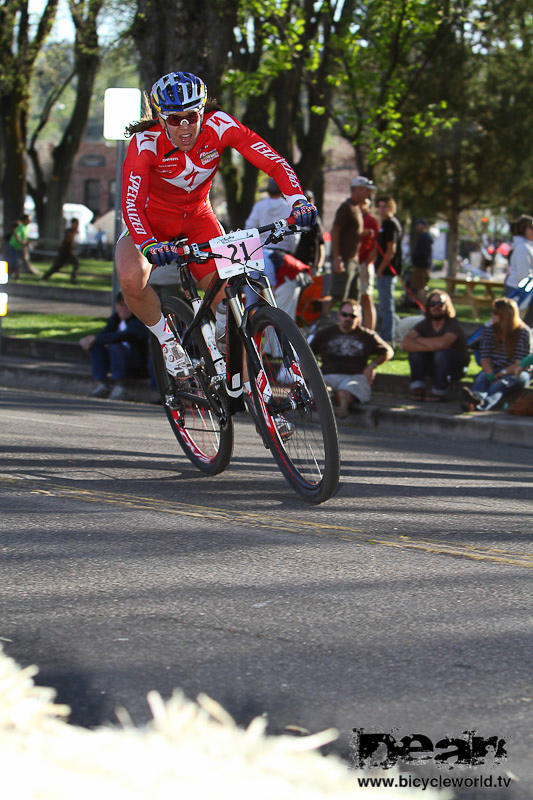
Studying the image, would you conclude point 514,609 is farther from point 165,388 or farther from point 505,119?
point 505,119

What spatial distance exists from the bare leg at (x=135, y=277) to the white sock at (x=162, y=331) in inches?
3.6

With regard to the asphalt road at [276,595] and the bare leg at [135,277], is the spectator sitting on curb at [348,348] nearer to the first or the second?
the asphalt road at [276,595]

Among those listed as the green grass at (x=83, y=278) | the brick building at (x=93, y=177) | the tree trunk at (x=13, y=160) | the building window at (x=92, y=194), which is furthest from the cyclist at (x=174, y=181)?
Result: the building window at (x=92, y=194)

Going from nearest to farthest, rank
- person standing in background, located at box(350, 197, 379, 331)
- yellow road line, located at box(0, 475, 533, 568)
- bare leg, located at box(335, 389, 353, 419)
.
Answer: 1. yellow road line, located at box(0, 475, 533, 568)
2. bare leg, located at box(335, 389, 353, 419)
3. person standing in background, located at box(350, 197, 379, 331)

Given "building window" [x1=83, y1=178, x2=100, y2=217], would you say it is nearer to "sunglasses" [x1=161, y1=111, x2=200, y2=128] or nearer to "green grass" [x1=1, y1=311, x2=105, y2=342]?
"green grass" [x1=1, y1=311, x2=105, y2=342]

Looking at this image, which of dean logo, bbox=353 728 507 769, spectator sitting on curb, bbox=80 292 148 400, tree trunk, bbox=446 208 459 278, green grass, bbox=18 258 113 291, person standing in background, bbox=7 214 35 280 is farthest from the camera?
tree trunk, bbox=446 208 459 278

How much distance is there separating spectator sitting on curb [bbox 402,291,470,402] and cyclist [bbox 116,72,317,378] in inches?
212

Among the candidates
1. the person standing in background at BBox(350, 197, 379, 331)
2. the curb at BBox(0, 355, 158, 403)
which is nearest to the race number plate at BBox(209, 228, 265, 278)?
the curb at BBox(0, 355, 158, 403)

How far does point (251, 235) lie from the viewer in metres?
5.95

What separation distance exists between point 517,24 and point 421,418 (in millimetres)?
31651

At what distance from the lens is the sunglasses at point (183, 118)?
5918mm

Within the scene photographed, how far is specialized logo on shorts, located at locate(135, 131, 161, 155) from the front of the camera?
240 inches

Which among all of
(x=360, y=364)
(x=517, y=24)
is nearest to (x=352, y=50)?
(x=360, y=364)

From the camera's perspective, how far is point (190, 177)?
628 centimetres
